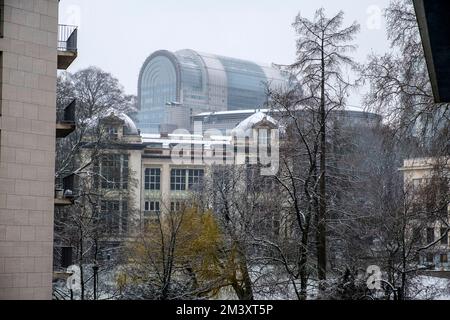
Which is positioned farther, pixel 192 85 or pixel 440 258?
pixel 192 85

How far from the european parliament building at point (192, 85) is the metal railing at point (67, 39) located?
139ft

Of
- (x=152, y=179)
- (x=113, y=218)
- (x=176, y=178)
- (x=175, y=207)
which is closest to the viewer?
(x=113, y=218)

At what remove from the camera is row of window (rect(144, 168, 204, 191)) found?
35.2 meters

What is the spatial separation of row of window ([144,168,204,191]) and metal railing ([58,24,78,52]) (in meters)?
19.6

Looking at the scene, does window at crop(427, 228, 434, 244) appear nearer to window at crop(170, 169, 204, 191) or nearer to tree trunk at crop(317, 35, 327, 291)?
tree trunk at crop(317, 35, 327, 291)

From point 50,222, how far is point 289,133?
790 cm

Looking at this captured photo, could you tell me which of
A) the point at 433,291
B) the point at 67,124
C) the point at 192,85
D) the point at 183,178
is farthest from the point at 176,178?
the point at 192,85

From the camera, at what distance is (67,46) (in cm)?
1384

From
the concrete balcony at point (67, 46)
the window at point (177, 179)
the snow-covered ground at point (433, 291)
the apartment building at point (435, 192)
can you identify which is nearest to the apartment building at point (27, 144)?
the concrete balcony at point (67, 46)

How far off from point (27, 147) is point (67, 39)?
2.77 m

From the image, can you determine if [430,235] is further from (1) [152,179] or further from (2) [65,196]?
(1) [152,179]

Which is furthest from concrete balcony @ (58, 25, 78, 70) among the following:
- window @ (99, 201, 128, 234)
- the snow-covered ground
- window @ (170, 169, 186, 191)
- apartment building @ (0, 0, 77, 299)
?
window @ (170, 169, 186, 191)
